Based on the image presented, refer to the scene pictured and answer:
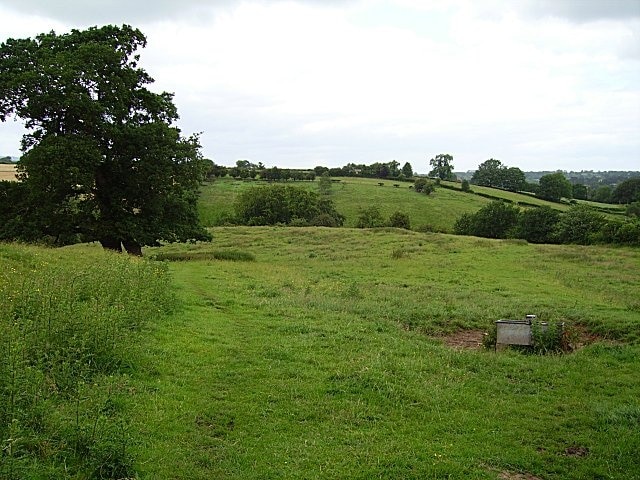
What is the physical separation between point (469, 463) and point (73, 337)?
604 centimetres

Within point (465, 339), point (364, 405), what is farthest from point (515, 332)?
point (364, 405)

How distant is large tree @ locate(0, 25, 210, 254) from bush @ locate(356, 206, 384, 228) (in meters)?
50.4

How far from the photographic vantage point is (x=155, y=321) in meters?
12.3

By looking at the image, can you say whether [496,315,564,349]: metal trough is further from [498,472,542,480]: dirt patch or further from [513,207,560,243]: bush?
[513,207,560,243]: bush

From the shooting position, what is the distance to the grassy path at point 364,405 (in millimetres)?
6586

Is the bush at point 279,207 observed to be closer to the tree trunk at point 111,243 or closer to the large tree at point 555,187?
the large tree at point 555,187

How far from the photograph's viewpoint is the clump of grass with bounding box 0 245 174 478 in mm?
5730

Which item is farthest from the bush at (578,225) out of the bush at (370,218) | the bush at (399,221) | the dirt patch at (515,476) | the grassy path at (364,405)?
the dirt patch at (515,476)

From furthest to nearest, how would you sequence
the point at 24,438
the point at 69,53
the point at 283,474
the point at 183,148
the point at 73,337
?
the point at 183,148
the point at 69,53
the point at 73,337
the point at 283,474
the point at 24,438

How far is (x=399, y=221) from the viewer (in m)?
78.1

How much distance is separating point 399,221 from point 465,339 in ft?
212

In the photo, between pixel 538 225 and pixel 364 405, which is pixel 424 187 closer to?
pixel 538 225

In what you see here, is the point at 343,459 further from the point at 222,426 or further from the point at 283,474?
the point at 222,426

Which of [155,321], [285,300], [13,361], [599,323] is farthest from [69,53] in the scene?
[599,323]
